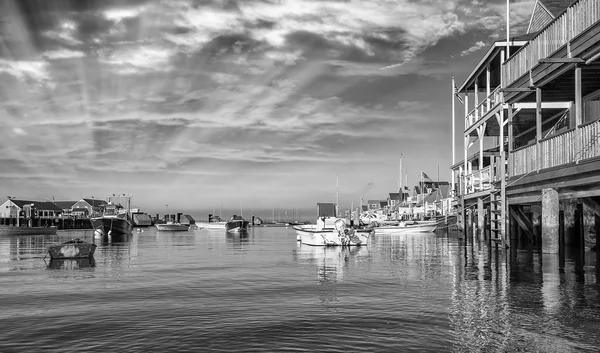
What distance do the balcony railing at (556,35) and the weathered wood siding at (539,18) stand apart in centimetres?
610

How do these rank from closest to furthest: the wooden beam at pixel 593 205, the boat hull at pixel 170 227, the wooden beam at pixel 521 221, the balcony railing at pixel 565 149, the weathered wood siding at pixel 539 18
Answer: the balcony railing at pixel 565 149 → the wooden beam at pixel 593 205 → the wooden beam at pixel 521 221 → the weathered wood siding at pixel 539 18 → the boat hull at pixel 170 227

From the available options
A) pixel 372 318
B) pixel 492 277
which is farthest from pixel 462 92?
pixel 372 318

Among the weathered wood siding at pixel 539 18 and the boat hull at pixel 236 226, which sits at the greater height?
the weathered wood siding at pixel 539 18

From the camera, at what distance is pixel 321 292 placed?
16.6m

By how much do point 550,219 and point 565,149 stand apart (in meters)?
3.07

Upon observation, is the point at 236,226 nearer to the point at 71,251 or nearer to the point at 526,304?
the point at 71,251

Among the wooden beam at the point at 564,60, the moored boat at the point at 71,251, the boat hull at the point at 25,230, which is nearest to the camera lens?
the wooden beam at the point at 564,60

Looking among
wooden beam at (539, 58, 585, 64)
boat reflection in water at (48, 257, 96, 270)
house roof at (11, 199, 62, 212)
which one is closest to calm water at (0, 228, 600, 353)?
boat reflection in water at (48, 257, 96, 270)

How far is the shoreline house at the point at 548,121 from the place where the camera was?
782 inches

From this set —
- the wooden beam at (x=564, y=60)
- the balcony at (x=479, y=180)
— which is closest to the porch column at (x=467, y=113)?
the balcony at (x=479, y=180)

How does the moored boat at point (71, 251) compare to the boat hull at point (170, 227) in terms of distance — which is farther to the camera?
the boat hull at point (170, 227)

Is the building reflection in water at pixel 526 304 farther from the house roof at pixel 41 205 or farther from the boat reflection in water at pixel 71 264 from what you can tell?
the house roof at pixel 41 205

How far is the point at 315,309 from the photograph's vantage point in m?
13.5

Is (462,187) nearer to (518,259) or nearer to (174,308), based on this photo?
(518,259)
